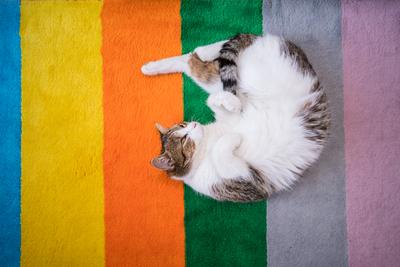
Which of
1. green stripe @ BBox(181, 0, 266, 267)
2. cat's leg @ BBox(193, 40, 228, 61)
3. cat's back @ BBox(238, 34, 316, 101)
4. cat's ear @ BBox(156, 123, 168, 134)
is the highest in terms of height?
cat's leg @ BBox(193, 40, 228, 61)

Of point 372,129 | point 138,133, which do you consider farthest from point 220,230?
point 372,129

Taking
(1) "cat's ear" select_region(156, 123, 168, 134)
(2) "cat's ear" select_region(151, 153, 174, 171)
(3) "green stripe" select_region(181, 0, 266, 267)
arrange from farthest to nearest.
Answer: (3) "green stripe" select_region(181, 0, 266, 267), (1) "cat's ear" select_region(156, 123, 168, 134), (2) "cat's ear" select_region(151, 153, 174, 171)

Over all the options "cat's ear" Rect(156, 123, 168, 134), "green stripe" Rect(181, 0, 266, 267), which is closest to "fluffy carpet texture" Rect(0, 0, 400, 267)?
"green stripe" Rect(181, 0, 266, 267)

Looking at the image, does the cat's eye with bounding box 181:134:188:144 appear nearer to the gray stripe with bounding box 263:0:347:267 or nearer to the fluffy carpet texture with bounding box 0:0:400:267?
the fluffy carpet texture with bounding box 0:0:400:267

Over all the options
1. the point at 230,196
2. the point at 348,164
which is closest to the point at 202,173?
the point at 230,196

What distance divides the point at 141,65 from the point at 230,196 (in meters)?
0.82

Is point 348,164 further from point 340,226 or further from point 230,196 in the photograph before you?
point 230,196

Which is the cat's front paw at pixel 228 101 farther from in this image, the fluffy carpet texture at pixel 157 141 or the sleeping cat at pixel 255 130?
the fluffy carpet texture at pixel 157 141

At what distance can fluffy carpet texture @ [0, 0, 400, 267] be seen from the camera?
1.57 m

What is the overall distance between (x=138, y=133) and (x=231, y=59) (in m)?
0.61

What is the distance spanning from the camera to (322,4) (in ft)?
5.36

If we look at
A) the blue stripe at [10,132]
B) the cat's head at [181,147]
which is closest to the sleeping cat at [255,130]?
the cat's head at [181,147]

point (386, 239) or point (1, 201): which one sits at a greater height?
point (1, 201)

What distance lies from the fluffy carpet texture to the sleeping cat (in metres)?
0.22
